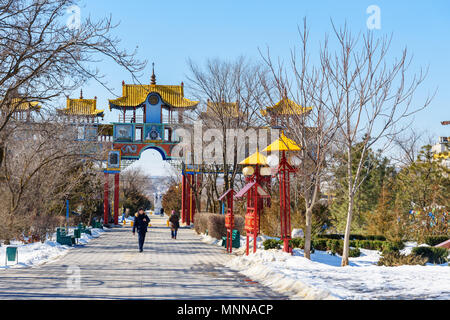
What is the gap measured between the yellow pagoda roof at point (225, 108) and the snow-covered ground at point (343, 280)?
13.6 meters

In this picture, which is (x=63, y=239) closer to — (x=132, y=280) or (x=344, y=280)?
(x=132, y=280)

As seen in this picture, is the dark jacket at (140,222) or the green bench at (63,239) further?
the green bench at (63,239)

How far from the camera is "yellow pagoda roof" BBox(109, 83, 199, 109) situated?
44.0m

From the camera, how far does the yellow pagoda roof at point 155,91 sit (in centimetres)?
4403

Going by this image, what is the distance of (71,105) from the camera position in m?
45.6

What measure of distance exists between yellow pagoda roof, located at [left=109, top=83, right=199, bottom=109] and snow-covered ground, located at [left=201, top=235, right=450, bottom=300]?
104 ft

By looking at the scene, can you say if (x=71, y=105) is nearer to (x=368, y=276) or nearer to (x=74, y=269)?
(x=74, y=269)

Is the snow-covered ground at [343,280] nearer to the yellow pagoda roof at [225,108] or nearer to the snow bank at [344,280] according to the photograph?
the snow bank at [344,280]

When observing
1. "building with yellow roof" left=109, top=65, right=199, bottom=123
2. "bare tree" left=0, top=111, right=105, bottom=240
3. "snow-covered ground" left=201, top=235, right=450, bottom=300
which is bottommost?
"snow-covered ground" left=201, top=235, right=450, bottom=300

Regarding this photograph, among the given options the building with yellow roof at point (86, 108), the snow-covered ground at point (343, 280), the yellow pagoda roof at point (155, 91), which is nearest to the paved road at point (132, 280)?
the snow-covered ground at point (343, 280)

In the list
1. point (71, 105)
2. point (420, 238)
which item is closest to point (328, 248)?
point (420, 238)

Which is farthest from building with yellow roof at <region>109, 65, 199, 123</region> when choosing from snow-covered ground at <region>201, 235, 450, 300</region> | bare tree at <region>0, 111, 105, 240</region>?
snow-covered ground at <region>201, 235, 450, 300</region>

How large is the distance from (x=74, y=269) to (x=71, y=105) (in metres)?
34.9

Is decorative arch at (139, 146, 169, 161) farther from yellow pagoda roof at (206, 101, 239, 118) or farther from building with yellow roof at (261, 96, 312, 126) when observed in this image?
building with yellow roof at (261, 96, 312, 126)
